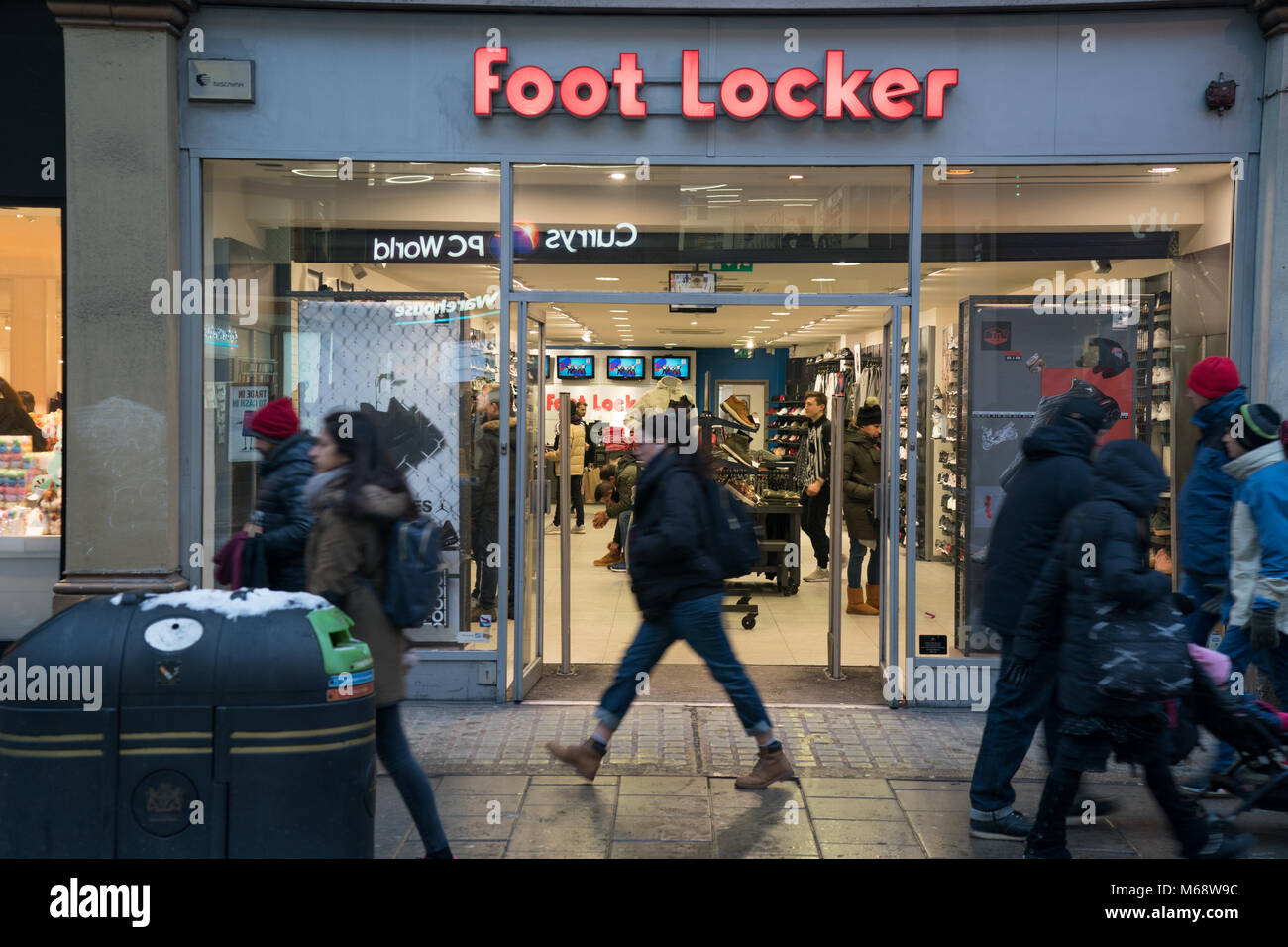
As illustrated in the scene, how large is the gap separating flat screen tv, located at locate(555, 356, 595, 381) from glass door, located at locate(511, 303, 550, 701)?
878 centimetres

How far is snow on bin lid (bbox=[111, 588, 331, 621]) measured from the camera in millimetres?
3910

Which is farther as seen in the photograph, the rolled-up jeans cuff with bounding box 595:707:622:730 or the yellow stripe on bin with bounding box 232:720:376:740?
the rolled-up jeans cuff with bounding box 595:707:622:730

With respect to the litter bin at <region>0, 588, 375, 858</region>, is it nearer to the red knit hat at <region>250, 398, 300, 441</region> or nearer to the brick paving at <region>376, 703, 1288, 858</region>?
the brick paving at <region>376, 703, 1288, 858</region>

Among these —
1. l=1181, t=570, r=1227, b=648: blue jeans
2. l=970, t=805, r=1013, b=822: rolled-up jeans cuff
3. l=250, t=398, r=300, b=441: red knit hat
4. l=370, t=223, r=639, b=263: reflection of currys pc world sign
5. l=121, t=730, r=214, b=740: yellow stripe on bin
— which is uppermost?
l=370, t=223, r=639, b=263: reflection of currys pc world sign

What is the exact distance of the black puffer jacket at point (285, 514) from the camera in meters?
5.07

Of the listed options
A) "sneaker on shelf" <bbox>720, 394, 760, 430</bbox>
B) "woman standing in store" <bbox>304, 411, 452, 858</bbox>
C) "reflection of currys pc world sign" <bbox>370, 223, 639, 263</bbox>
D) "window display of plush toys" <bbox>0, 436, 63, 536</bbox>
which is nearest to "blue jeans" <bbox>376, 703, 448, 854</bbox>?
"woman standing in store" <bbox>304, 411, 452, 858</bbox>

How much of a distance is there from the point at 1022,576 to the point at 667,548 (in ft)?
5.06

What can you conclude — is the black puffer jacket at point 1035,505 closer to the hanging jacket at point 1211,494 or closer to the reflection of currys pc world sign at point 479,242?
the hanging jacket at point 1211,494

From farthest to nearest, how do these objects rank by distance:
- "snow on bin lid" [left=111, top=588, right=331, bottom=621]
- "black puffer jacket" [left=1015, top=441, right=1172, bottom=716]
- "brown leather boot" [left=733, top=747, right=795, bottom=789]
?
"brown leather boot" [left=733, top=747, right=795, bottom=789]
"black puffer jacket" [left=1015, top=441, right=1172, bottom=716]
"snow on bin lid" [left=111, top=588, right=331, bottom=621]

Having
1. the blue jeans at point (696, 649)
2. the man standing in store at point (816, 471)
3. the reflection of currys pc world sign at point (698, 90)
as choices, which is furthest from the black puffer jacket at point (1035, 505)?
the man standing in store at point (816, 471)

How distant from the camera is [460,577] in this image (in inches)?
292

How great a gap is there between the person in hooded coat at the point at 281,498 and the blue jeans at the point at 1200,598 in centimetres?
443
